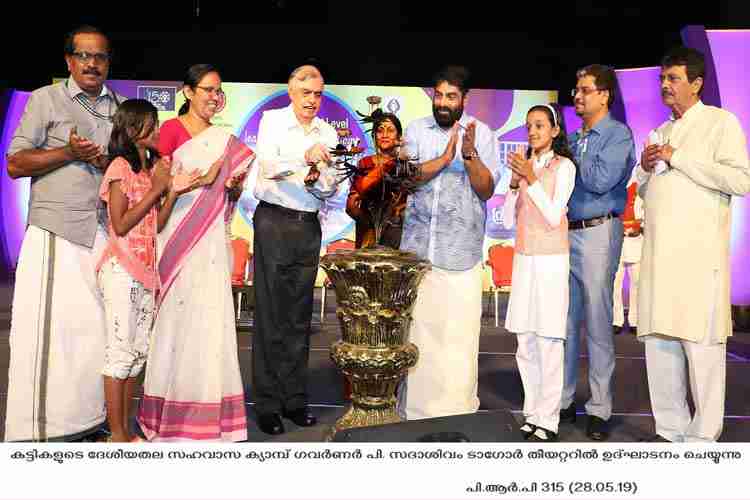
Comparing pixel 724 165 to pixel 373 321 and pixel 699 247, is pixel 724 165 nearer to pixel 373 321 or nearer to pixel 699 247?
pixel 699 247

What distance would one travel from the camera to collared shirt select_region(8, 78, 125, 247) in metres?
3.06

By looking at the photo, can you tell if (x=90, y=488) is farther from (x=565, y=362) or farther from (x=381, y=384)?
(x=565, y=362)

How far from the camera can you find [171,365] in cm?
328

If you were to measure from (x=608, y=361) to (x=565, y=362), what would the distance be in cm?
23

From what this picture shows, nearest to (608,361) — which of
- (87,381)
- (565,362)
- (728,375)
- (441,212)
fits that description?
(565,362)

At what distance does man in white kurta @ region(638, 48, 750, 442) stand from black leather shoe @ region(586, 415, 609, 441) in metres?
0.37

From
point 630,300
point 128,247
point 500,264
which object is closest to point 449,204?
point 128,247

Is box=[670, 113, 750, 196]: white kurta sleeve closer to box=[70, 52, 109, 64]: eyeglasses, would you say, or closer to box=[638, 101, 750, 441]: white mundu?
box=[638, 101, 750, 441]: white mundu

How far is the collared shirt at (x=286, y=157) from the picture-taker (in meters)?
3.56

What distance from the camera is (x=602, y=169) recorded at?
3645 mm

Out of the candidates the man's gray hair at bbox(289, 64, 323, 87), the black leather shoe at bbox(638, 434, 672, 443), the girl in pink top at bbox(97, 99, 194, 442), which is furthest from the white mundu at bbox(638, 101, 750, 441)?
the girl in pink top at bbox(97, 99, 194, 442)

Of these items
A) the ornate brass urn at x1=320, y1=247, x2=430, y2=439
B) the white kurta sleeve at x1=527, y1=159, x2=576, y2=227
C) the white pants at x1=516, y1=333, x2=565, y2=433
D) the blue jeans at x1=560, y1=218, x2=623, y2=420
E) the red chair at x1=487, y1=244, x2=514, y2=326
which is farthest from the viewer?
the red chair at x1=487, y1=244, x2=514, y2=326

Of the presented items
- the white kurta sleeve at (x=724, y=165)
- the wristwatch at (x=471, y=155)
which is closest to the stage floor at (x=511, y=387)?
the white kurta sleeve at (x=724, y=165)

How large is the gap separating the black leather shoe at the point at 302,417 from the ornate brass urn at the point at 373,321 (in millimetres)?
614
